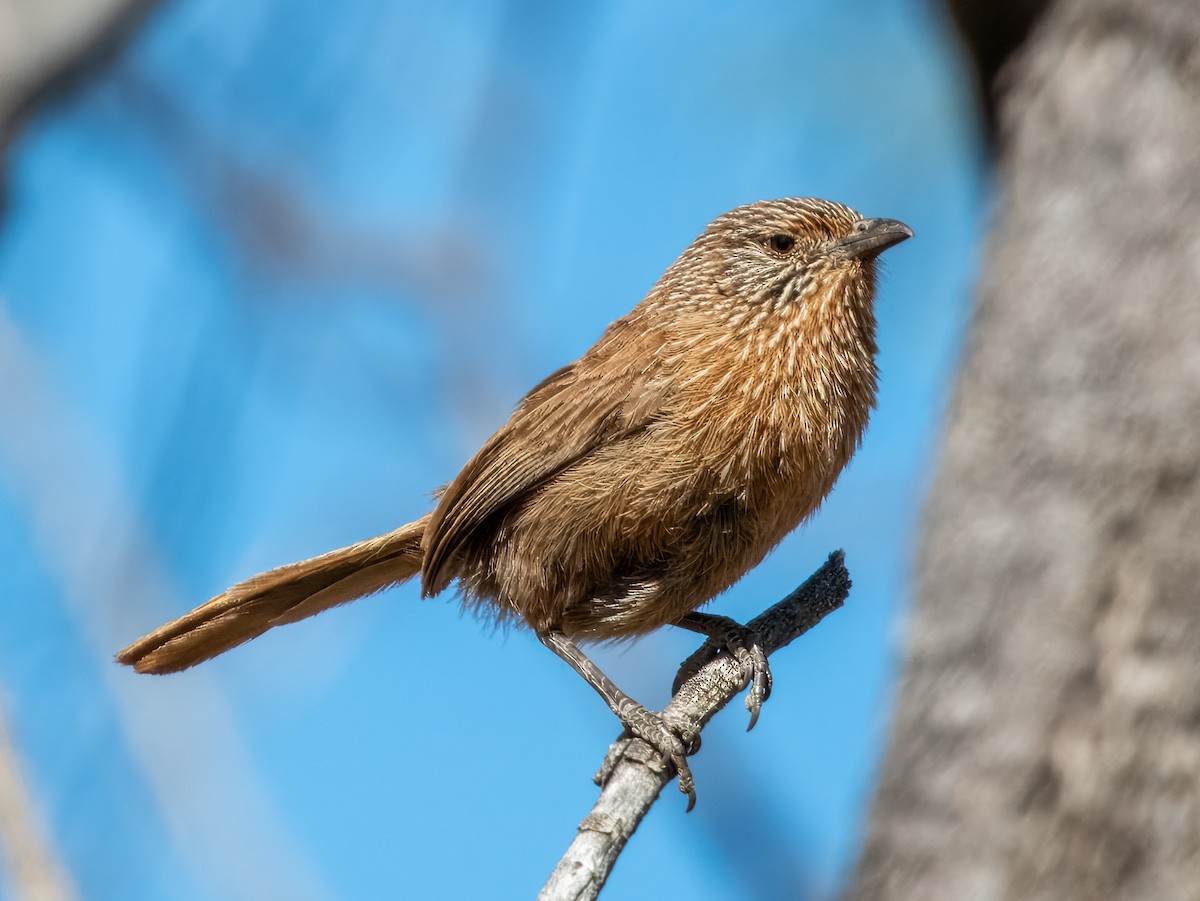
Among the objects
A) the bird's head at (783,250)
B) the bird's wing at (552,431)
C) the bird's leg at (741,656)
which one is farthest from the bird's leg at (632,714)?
the bird's head at (783,250)

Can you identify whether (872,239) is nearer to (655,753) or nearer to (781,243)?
(781,243)

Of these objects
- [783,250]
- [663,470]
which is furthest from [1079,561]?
[783,250]

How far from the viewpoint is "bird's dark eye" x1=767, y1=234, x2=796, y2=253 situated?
5.06 m

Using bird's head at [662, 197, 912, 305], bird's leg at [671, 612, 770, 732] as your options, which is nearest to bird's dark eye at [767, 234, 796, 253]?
bird's head at [662, 197, 912, 305]

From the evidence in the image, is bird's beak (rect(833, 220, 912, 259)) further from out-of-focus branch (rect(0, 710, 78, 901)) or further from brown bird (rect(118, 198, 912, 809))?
out-of-focus branch (rect(0, 710, 78, 901))

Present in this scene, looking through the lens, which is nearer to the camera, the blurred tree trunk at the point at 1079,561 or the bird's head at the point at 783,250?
the blurred tree trunk at the point at 1079,561

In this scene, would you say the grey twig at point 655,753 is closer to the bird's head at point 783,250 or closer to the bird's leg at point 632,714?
the bird's leg at point 632,714

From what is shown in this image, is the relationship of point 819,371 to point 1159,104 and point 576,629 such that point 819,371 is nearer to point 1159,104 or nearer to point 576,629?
point 576,629

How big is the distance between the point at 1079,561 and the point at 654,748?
9.81ft

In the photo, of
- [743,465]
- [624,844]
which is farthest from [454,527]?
[624,844]

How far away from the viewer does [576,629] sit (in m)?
5.01

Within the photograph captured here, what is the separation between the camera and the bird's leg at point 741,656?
473 centimetres

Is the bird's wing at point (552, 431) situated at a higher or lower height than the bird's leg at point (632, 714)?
higher

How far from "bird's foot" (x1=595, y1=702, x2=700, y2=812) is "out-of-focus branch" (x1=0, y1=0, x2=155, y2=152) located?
265 centimetres
